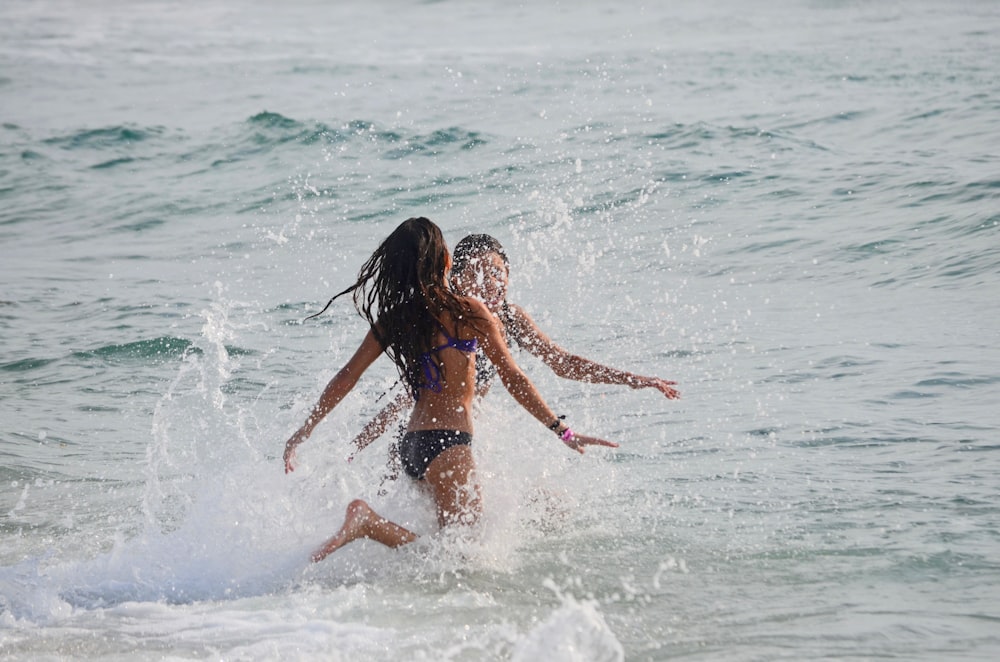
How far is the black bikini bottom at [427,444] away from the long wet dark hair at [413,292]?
0.95 ft

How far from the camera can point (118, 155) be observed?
2094 centimetres

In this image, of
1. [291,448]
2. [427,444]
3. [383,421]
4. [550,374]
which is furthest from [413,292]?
[550,374]

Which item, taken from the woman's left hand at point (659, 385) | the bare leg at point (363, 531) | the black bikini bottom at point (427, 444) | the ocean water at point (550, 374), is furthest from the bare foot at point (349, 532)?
the woman's left hand at point (659, 385)

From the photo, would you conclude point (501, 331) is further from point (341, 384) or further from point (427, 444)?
point (341, 384)

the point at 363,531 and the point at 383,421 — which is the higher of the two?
the point at 383,421

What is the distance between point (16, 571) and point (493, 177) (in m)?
11.7

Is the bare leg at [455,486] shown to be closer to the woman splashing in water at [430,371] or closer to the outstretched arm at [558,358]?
the woman splashing in water at [430,371]

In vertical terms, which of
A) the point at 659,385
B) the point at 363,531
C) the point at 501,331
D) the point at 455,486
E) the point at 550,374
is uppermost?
the point at 501,331

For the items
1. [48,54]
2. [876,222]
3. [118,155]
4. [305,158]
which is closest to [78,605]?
[876,222]

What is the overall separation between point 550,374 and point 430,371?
11.7ft

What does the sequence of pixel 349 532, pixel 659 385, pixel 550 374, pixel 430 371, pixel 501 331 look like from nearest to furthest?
pixel 349 532 < pixel 430 371 < pixel 501 331 < pixel 659 385 < pixel 550 374

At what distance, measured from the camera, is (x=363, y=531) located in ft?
16.7

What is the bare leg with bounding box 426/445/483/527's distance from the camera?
523 centimetres

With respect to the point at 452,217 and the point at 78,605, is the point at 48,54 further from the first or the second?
the point at 78,605
